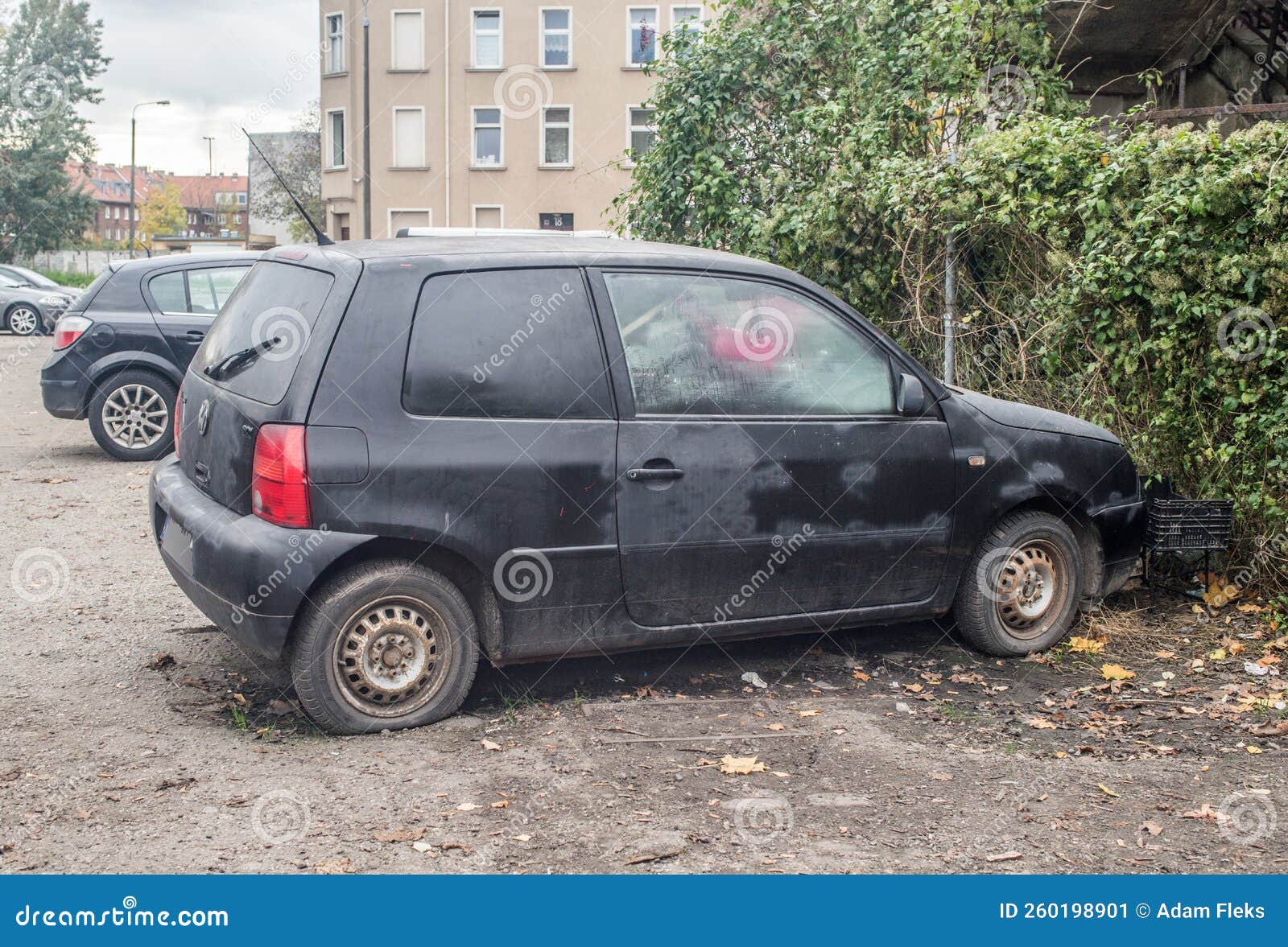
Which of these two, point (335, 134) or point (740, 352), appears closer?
point (740, 352)

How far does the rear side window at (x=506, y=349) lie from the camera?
4762 millimetres

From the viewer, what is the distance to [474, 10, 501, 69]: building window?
42750 mm

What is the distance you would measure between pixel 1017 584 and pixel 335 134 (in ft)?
140

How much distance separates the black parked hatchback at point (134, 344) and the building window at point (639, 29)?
106ft

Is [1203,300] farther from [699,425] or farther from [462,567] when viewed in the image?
[462,567]

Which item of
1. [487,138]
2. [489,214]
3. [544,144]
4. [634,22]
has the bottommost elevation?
[489,214]

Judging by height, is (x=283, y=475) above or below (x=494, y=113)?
below

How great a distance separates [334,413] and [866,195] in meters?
5.24
